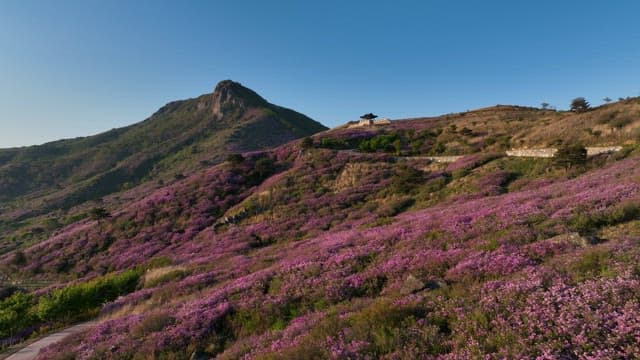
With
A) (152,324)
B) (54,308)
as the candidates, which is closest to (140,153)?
(54,308)

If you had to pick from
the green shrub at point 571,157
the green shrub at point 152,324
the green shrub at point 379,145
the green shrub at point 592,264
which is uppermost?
the green shrub at point 379,145

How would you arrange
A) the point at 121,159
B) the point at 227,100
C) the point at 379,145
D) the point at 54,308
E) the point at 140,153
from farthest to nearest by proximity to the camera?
the point at 227,100 < the point at 121,159 < the point at 140,153 < the point at 379,145 < the point at 54,308

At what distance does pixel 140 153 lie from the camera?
103688mm

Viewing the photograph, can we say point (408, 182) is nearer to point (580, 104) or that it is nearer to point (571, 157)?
point (571, 157)

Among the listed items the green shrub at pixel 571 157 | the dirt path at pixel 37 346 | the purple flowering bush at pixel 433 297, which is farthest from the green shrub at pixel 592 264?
the green shrub at pixel 571 157

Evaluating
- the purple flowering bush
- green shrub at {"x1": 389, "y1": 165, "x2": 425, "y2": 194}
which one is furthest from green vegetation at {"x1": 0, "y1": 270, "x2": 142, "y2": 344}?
green shrub at {"x1": 389, "y1": 165, "x2": 425, "y2": 194}

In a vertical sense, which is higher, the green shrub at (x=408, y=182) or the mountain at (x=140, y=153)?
the mountain at (x=140, y=153)

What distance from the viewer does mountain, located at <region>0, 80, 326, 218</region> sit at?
8244 centimetres

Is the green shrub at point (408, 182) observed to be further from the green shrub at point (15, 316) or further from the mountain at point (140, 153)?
the mountain at point (140, 153)

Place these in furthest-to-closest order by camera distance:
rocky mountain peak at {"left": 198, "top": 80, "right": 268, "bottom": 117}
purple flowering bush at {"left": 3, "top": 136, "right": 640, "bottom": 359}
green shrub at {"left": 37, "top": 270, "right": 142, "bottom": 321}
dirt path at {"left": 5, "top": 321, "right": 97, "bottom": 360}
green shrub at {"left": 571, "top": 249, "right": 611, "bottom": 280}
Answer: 1. rocky mountain peak at {"left": 198, "top": 80, "right": 268, "bottom": 117}
2. green shrub at {"left": 37, "top": 270, "right": 142, "bottom": 321}
3. dirt path at {"left": 5, "top": 321, "right": 97, "bottom": 360}
4. green shrub at {"left": 571, "top": 249, "right": 611, "bottom": 280}
5. purple flowering bush at {"left": 3, "top": 136, "right": 640, "bottom": 359}

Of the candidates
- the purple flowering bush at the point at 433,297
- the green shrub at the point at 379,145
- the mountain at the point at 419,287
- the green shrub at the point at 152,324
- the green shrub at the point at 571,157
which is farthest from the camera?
the green shrub at the point at 379,145

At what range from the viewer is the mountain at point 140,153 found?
82.4 m

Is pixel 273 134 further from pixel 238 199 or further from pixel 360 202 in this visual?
pixel 360 202

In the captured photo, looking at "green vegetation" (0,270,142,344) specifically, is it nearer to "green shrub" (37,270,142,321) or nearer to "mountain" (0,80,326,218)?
"green shrub" (37,270,142,321)
